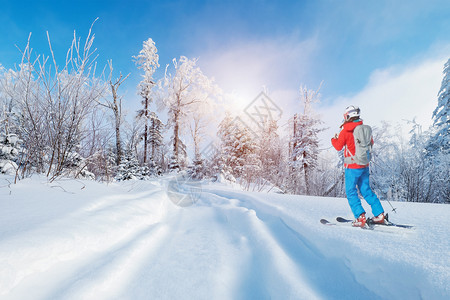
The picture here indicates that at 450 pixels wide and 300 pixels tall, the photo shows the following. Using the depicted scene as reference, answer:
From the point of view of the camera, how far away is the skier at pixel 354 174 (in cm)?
178

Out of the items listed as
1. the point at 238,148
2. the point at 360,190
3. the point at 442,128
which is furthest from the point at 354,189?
the point at 442,128

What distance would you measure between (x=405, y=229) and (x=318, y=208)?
90 centimetres

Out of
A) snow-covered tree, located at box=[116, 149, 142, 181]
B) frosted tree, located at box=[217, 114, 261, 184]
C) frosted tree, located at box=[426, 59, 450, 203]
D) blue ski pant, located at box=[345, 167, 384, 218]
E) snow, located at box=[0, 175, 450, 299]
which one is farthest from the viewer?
frosted tree, located at box=[217, 114, 261, 184]

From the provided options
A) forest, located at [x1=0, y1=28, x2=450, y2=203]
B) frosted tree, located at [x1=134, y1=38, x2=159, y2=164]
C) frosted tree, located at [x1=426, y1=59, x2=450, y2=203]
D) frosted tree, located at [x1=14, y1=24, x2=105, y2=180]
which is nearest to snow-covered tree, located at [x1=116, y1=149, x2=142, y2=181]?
forest, located at [x1=0, y1=28, x2=450, y2=203]

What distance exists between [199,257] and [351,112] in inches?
76.8

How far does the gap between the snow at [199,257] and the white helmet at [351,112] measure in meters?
1.08

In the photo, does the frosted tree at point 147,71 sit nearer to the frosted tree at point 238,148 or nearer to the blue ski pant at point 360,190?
the frosted tree at point 238,148

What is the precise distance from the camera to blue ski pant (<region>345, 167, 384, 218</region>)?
1.78 m

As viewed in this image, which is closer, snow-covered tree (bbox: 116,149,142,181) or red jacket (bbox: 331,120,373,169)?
red jacket (bbox: 331,120,373,169)

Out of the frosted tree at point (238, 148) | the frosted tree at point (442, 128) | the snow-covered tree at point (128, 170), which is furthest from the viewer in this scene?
the frosted tree at point (238, 148)

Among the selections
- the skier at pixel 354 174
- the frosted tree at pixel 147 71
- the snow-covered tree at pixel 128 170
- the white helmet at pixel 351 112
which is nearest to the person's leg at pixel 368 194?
the skier at pixel 354 174

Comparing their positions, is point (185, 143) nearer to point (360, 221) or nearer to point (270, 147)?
point (270, 147)

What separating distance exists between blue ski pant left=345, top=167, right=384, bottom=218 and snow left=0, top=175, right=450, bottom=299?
26 cm

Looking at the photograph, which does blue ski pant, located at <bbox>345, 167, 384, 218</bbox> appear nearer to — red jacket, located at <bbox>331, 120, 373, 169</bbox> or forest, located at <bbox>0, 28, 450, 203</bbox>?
red jacket, located at <bbox>331, 120, 373, 169</bbox>
